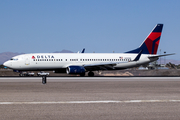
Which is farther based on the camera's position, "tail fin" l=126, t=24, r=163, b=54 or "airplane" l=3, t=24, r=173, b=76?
"tail fin" l=126, t=24, r=163, b=54

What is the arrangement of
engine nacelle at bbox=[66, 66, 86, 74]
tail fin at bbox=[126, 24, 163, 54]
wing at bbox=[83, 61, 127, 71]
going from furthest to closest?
tail fin at bbox=[126, 24, 163, 54] → wing at bbox=[83, 61, 127, 71] → engine nacelle at bbox=[66, 66, 86, 74]

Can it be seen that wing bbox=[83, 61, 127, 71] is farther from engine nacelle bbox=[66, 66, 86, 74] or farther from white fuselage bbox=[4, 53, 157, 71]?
engine nacelle bbox=[66, 66, 86, 74]

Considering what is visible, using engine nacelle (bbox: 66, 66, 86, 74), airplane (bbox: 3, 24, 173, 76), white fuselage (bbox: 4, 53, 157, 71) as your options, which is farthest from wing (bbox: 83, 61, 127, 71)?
engine nacelle (bbox: 66, 66, 86, 74)

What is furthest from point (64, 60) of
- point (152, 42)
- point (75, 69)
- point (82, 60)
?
point (152, 42)

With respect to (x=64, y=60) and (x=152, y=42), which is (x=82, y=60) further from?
(x=152, y=42)

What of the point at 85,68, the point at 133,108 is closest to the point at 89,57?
the point at 85,68

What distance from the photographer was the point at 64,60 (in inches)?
1825

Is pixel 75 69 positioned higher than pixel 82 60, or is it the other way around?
pixel 82 60

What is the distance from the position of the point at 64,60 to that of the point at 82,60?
3.32 m

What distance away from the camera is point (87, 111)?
10992 mm

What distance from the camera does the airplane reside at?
4506 cm

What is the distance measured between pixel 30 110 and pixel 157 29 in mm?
43816

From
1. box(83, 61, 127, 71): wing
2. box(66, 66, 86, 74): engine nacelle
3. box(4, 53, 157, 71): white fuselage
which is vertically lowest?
box(66, 66, 86, 74): engine nacelle

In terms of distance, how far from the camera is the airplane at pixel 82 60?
45.1 meters
